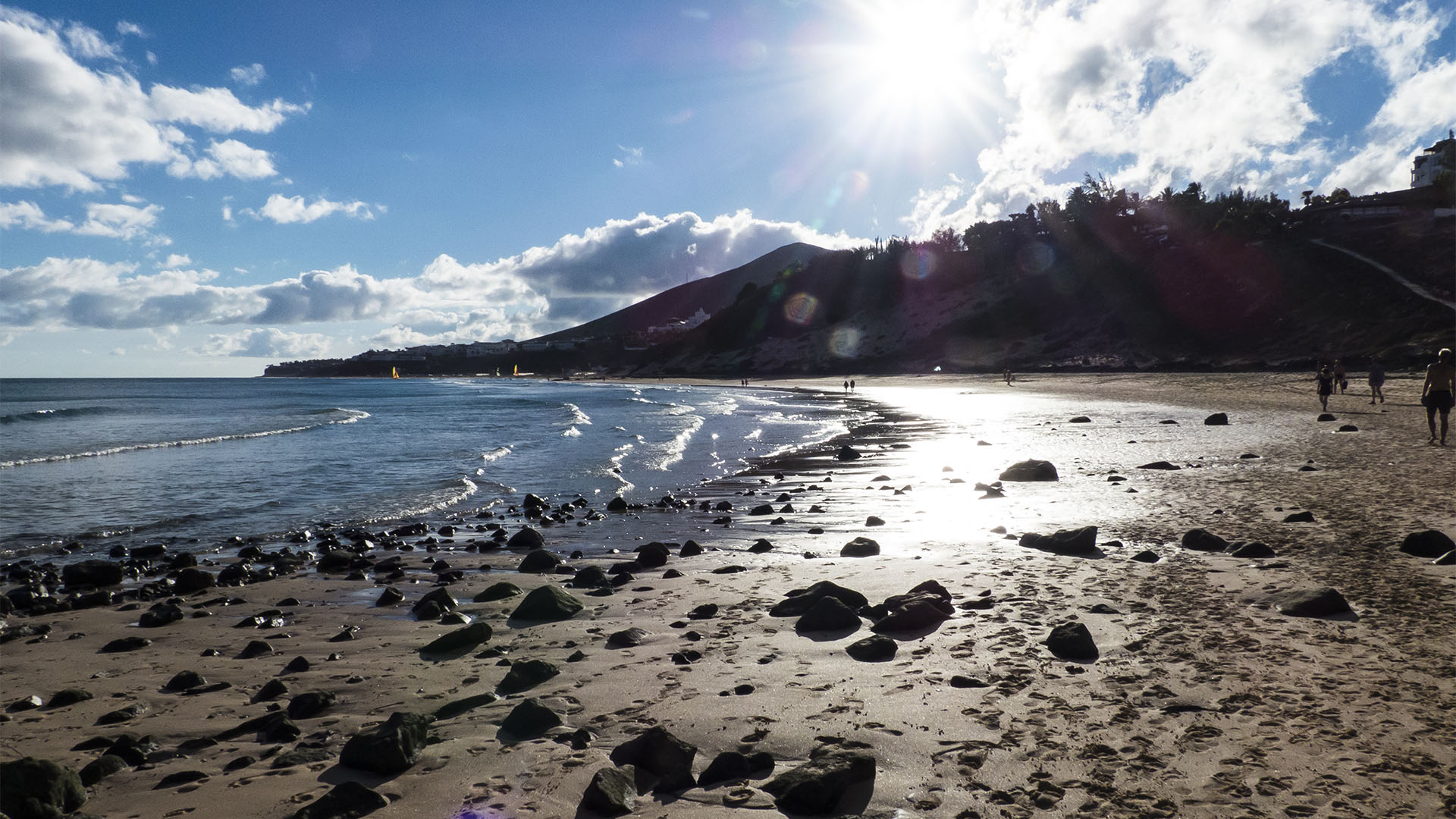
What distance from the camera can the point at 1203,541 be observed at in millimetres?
8242

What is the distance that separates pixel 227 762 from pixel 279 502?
13.4 meters

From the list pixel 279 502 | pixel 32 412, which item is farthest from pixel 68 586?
pixel 32 412

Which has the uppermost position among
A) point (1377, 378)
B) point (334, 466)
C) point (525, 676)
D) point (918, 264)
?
point (918, 264)

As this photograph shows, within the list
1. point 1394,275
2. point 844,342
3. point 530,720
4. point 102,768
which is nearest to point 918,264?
point 844,342

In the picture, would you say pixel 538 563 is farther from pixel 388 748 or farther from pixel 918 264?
pixel 918 264

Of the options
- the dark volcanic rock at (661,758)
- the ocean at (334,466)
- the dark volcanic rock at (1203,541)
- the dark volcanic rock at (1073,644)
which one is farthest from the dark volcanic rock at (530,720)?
the ocean at (334,466)

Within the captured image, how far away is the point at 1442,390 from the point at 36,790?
71.5 feet

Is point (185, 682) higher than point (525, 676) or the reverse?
the reverse

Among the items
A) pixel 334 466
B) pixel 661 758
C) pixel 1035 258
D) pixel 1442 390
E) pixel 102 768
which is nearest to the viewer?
pixel 661 758

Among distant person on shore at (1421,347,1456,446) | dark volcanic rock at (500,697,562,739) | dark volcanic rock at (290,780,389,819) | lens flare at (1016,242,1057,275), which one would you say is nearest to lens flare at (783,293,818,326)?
lens flare at (1016,242,1057,275)

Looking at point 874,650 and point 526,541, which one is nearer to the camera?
point 874,650

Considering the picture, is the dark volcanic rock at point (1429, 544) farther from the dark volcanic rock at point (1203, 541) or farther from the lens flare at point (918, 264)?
the lens flare at point (918, 264)

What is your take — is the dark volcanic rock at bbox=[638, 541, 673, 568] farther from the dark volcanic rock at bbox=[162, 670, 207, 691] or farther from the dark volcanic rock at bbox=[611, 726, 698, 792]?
the dark volcanic rock at bbox=[611, 726, 698, 792]

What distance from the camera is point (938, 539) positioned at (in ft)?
31.9
